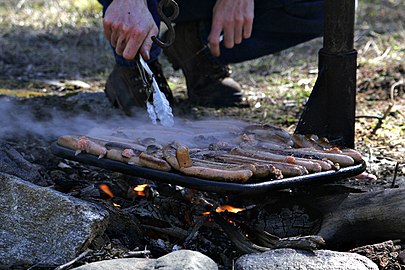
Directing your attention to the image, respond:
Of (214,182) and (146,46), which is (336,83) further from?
(214,182)

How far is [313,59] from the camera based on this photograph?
21.2 feet

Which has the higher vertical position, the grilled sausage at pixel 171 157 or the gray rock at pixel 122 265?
the grilled sausage at pixel 171 157

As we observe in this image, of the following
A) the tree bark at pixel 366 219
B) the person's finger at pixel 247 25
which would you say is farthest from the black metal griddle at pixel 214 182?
the person's finger at pixel 247 25

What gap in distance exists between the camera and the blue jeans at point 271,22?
479 centimetres

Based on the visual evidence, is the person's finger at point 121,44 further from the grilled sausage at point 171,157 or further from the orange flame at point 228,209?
the orange flame at point 228,209

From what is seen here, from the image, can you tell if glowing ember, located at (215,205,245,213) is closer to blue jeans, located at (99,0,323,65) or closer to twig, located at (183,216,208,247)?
twig, located at (183,216,208,247)

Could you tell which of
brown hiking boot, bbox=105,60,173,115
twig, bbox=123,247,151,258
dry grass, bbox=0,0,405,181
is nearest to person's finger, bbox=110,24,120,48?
twig, bbox=123,247,151,258

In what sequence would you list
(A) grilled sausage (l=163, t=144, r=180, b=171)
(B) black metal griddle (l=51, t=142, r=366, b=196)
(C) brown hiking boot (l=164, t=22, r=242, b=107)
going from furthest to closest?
(C) brown hiking boot (l=164, t=22, r=242, b=107) < (A) grilled sausage (l=163, t=144, r=180, b=171) < (B) black metal griddle (l=51, t=142, r=366, b=196)

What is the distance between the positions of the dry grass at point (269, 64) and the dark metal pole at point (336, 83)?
49cm

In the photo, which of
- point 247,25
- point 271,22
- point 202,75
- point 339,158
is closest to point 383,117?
point 271,22

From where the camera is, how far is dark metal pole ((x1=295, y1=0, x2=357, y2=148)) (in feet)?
11.4

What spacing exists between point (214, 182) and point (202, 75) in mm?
2493

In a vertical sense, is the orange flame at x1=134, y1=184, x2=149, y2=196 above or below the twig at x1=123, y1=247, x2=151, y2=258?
above

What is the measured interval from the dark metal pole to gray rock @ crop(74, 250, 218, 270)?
123 centimetres
